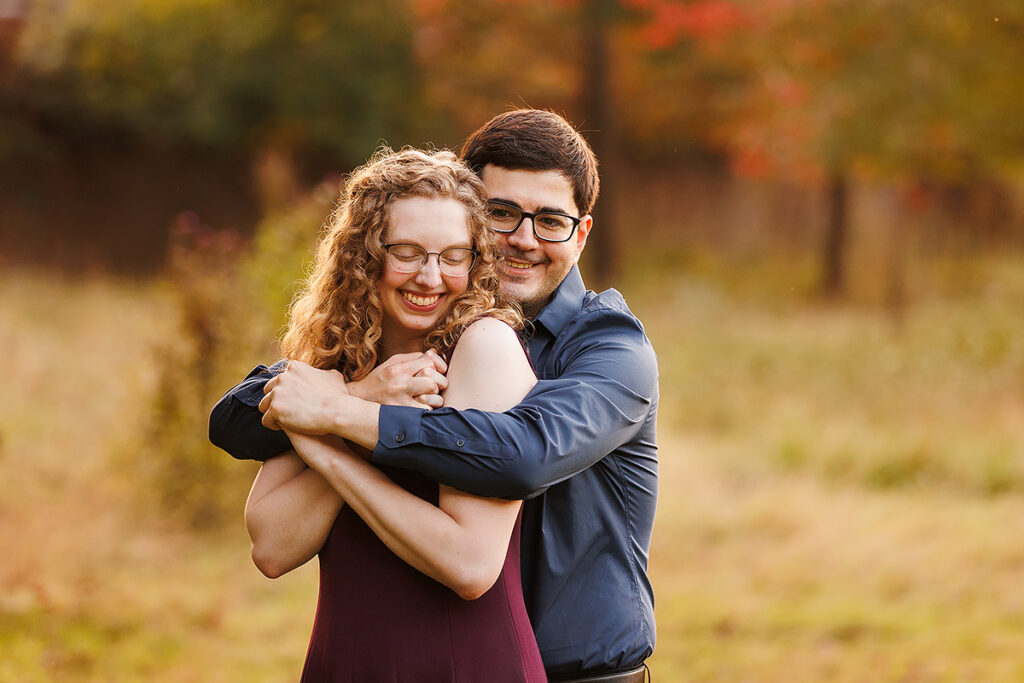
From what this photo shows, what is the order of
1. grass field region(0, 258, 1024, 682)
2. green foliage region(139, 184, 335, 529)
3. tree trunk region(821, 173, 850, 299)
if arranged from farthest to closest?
tree trunk region(821, 173, 850, 299), green foliage region(139, 184, 335, 529), grass field region(0, 258, 1024, 682)

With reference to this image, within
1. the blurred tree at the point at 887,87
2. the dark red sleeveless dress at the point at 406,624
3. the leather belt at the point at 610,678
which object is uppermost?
the blurred tree at the point at 887,87

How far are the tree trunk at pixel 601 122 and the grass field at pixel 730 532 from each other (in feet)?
17.1

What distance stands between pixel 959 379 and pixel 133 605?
7767mm

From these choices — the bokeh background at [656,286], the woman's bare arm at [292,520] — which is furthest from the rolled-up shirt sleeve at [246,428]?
the bokeh background at [656,286]

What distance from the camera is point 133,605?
618cm

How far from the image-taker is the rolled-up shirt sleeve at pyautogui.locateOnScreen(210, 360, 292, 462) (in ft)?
7.61

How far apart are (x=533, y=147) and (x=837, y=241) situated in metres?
15.7

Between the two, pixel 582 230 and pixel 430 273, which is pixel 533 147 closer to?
pixel 582 230

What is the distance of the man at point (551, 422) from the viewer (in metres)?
2.07

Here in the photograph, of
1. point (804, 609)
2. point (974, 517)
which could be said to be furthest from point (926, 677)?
point (974, 517)


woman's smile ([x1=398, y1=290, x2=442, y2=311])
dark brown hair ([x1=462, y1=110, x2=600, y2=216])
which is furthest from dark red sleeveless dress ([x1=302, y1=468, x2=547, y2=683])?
dark brown hair ([x1=462, y1=110, x2=600, y2=216])

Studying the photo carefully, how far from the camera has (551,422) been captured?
211 cm

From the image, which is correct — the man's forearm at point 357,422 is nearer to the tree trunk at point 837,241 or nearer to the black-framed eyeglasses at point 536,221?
the black-framed eyeglasses at point 536,221

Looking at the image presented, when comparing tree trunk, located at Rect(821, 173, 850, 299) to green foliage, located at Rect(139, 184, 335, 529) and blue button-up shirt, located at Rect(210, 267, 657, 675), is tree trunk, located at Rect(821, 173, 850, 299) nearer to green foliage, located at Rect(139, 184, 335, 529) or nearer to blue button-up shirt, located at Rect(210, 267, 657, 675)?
green foliage, located at Rect(139, 184, 335, 529)
